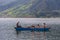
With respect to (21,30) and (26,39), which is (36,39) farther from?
(21,30)

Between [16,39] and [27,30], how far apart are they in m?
23.4

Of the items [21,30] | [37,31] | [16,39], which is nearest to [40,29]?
[37,31]

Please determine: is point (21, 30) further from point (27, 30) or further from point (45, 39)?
point (45, 39)

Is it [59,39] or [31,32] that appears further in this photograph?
[31,32]

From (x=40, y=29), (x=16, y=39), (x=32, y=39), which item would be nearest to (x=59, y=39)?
(x=32, y=39)

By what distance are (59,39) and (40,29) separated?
2559 centimetres

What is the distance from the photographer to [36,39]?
3036 inches

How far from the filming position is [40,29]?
328ft

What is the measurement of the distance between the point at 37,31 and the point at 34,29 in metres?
1.54

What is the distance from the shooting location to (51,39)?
76.8 metres

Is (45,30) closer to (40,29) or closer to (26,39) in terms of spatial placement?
(40,29)

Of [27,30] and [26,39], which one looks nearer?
[26,39]

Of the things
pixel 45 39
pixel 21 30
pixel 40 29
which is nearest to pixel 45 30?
pixel 40 29

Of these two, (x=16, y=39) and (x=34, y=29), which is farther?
(x=34, y=29)
